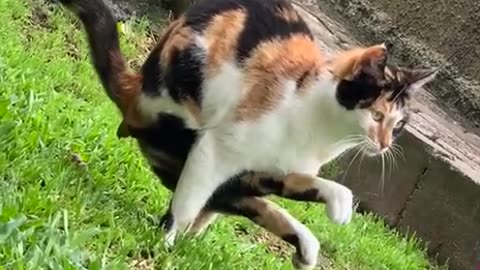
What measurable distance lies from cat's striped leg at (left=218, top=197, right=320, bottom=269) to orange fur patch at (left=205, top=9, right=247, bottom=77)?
0.49 metres

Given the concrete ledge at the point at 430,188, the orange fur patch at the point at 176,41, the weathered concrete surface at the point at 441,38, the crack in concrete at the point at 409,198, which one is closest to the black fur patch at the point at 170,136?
the orange fur patch at the point at 176,41

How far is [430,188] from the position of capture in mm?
6125

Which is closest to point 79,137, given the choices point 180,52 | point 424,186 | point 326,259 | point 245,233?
point 180,52

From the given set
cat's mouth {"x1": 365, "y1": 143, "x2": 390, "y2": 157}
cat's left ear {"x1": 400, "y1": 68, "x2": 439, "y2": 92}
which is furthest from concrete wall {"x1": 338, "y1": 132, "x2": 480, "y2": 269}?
cat's mouth {"x1": 365, "y1": 143, "x2": 390, "y2": 157}

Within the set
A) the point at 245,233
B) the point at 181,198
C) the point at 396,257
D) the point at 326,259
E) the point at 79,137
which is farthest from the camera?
the point at 396,257

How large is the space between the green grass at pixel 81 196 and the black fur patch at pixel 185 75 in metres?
0.42

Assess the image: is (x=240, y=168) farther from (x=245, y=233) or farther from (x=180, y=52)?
(x=245, y=233)

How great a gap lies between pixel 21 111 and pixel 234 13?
85 centimetres

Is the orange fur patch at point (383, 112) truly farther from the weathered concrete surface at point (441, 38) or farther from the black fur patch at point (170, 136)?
the weathered concrete surface at point (441, 38)

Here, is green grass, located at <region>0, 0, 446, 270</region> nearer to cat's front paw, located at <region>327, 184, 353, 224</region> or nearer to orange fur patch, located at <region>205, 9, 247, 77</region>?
cat's front paw, located at <region>327, 184, 353, 224</region>

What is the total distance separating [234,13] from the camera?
3967 millimetres

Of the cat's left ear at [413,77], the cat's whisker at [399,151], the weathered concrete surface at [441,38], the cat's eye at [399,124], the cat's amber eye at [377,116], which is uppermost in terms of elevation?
the cat's left ear at [413,77]

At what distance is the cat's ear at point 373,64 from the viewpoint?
390 cm

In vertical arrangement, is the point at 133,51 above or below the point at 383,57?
below
